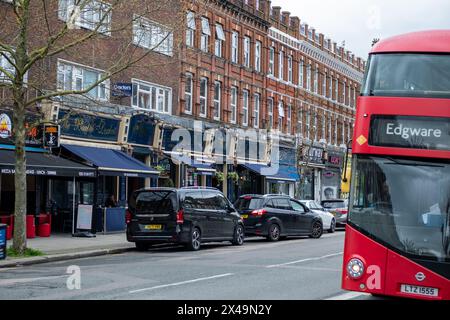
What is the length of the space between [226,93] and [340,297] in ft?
88.4

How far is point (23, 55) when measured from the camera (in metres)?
17.0

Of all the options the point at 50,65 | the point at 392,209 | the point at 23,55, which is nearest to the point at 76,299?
the point at 392,209

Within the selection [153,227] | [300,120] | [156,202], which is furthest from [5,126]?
[300,120]

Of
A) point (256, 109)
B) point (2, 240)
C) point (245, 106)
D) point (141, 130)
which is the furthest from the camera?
point (256, 109)

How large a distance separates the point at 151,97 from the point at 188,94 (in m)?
3.14

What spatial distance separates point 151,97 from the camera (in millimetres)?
31125

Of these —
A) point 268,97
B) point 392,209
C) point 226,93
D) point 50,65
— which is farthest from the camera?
point 268,97

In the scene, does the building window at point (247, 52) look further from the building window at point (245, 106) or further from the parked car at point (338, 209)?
the parked car at point (338, 209)

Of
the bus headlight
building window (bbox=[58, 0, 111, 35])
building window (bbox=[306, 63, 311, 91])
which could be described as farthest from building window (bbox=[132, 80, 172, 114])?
the bus headlight

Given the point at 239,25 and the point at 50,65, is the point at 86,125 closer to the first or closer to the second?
the point at 50,65

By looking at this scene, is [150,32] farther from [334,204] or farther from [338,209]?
[334,204]

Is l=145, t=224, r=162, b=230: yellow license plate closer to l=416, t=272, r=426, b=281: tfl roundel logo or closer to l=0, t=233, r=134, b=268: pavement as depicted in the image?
l=0, t=233, r=134, b=268: pavement

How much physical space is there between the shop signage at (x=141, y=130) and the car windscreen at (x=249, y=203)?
674cm

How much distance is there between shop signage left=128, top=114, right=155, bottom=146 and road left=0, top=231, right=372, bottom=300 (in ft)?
32.0
